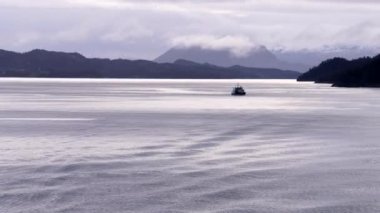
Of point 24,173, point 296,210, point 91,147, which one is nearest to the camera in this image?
point 296,210

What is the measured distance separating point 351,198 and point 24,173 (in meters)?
14.4

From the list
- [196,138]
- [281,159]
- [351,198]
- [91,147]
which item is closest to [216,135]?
[196,138]

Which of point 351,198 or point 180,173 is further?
point 180,173

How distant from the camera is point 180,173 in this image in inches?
1203

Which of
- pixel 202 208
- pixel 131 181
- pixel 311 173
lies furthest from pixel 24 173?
pixel 311 173

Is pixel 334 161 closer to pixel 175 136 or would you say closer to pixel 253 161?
pixel 253 161

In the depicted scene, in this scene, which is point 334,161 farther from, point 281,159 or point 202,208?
point 202,208

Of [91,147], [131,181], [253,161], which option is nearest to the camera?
[131,181]

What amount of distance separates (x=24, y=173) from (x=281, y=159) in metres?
13.7

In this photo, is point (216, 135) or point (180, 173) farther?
point (216, 135)

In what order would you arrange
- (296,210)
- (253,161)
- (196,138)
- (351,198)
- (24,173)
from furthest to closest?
(196,138) → (253,161) → (24,173) → (351,198) → (296,210)

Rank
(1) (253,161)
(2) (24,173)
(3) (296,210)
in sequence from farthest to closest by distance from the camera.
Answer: (1) (253,161), (2) (24,173), (3) (296,210)

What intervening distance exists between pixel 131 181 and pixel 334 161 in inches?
500

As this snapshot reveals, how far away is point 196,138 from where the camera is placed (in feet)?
163
